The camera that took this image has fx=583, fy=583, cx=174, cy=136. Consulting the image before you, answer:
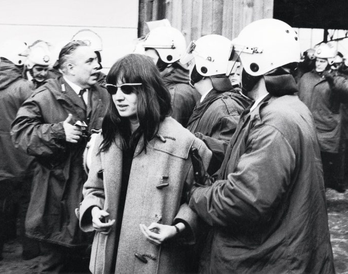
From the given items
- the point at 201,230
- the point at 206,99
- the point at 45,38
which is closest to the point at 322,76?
the point at 45,38

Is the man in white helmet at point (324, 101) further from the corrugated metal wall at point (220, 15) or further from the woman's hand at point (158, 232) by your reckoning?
the woman's hand at point (158, 232)

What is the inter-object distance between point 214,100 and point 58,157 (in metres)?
1.40

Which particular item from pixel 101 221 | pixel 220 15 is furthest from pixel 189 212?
pixel 220 15

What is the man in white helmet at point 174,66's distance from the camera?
205 inches

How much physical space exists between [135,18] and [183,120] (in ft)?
11.4

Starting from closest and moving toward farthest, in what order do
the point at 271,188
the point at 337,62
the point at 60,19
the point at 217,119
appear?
the point at 271,188 → the point at 217,119 → the point at 60,19 → the point at 337,62

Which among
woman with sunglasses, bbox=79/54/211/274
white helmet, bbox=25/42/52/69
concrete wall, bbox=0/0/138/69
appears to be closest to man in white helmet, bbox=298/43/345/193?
concrete wall, bbox=0/0/138/69

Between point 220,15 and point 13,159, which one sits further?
point 220,15

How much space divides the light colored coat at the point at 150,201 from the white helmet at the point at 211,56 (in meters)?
1.40

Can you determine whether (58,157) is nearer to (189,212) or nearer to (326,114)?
(189,212)

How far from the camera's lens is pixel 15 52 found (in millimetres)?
6812

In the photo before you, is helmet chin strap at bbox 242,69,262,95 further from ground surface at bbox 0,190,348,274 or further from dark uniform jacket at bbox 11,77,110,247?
ground surface at bbox 0,190,348,274

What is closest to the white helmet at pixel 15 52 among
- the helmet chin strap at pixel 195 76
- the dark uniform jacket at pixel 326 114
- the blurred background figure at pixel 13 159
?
the blurred background figure at pixel 13 159

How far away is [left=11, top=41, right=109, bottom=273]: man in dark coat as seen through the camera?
4.79m
